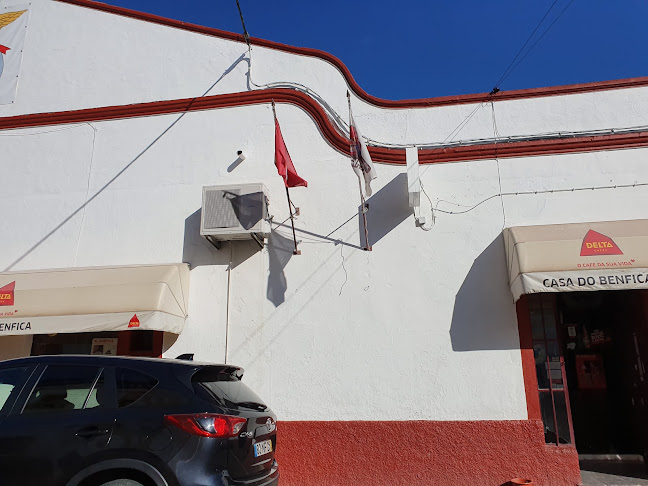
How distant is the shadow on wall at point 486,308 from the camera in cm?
668

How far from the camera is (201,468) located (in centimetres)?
384

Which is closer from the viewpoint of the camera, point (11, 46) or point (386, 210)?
point (386, 210)

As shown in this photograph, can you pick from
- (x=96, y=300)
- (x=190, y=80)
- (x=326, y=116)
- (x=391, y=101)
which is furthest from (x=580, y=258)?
(x=190, y=80)

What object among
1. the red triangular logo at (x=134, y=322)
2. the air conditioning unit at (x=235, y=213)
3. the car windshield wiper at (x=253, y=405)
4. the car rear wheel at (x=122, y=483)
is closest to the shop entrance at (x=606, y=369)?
the air conditioning unit at (x=235, y=213)

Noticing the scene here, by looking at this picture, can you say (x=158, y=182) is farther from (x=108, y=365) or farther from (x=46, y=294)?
(x=108, y=365)

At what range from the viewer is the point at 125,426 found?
3.95 metres

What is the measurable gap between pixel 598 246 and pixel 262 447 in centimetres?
488

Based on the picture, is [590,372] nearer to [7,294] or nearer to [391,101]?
[391,101]

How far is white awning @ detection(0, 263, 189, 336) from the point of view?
674 cm

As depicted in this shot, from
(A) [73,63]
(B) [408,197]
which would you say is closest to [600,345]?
(B) [408,197]

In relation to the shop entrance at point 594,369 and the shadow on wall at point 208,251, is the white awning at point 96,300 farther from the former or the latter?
the shop entrance at point 594,369

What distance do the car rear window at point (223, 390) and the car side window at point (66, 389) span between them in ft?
Answer: 2.74

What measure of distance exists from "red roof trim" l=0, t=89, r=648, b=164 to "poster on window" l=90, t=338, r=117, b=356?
12.6ft

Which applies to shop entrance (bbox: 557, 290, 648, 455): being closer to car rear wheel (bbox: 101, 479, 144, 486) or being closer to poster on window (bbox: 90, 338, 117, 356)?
car rear wheel (bbox: 101, 479, 144, 486)
